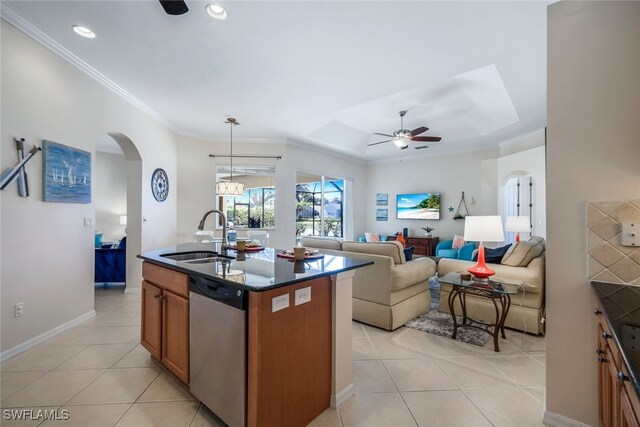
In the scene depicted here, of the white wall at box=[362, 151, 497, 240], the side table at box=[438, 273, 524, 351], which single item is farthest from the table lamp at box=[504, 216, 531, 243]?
the side table at box=[438, 273, 524, 351]

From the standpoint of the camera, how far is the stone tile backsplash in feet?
4.69

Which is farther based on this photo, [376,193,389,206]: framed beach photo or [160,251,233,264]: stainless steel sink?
[376,193,389,206]: framed beach photo

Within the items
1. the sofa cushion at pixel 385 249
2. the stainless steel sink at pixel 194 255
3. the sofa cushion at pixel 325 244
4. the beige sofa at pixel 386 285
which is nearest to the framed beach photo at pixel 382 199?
the beige sofa at pixel 386 285

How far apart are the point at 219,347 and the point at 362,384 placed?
3.77ft

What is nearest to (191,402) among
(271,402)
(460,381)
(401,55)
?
(271,402)

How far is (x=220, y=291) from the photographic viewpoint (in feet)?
4.88

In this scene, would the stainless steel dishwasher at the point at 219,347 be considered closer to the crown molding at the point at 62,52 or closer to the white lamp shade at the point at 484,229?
the white lamp shade at the point at 484,229

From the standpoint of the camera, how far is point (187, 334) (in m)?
1.76

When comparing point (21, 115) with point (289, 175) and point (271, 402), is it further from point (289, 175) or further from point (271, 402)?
point (289, 175)

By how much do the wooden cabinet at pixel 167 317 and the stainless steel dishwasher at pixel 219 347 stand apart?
10cm

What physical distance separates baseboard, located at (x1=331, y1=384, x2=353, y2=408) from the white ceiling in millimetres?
2764

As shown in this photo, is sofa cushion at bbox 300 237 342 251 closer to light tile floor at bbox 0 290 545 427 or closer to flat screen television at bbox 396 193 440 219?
light tile floor at bbox 0 290 545 427

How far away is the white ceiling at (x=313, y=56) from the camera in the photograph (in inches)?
84.3

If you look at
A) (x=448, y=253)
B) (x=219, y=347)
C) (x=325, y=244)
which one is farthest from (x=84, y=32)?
(x=448, y=253)
